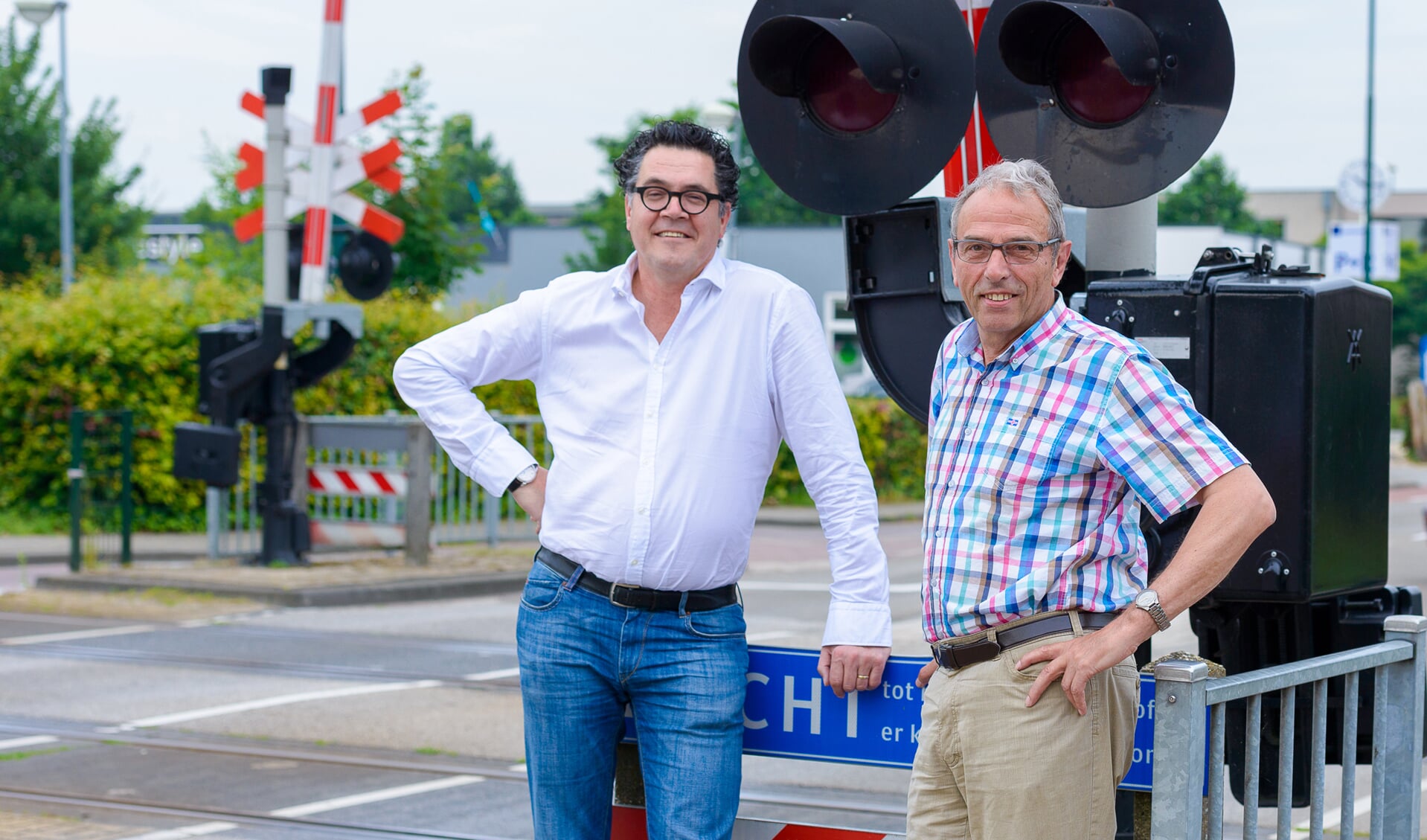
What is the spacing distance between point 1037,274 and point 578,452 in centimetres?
97

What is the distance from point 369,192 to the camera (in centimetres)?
1883

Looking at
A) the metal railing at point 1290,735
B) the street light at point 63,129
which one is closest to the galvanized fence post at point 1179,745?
the metal railing at point 1290,735

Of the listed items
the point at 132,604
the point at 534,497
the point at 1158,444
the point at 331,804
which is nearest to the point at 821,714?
the point at 534,497

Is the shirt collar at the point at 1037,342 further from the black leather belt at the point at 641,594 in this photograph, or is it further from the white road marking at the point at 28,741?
the white road marking at the point at 28,741

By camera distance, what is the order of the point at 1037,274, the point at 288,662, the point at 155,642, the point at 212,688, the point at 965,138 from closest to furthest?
1. the point at 1037,274
2. the point at 965,138
3. the point at 212,688
4. the point at 288,662
5. the point at 155,642

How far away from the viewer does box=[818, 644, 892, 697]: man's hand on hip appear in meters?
3.03

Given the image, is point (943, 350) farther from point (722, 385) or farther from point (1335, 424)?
point (1335, 424)

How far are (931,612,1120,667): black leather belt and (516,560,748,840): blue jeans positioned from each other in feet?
1.81

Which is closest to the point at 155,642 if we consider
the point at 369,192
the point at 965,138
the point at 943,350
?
the point at 965,138

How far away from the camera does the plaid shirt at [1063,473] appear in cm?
250

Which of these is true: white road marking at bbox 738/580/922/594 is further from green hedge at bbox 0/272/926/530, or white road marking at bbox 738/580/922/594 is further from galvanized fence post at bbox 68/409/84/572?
green hedge at bbox 0/272/926/530

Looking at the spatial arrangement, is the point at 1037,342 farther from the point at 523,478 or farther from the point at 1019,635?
the point at 523,478

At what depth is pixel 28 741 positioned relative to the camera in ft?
23.1

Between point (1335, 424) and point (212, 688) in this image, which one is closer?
point (1335, 424)
